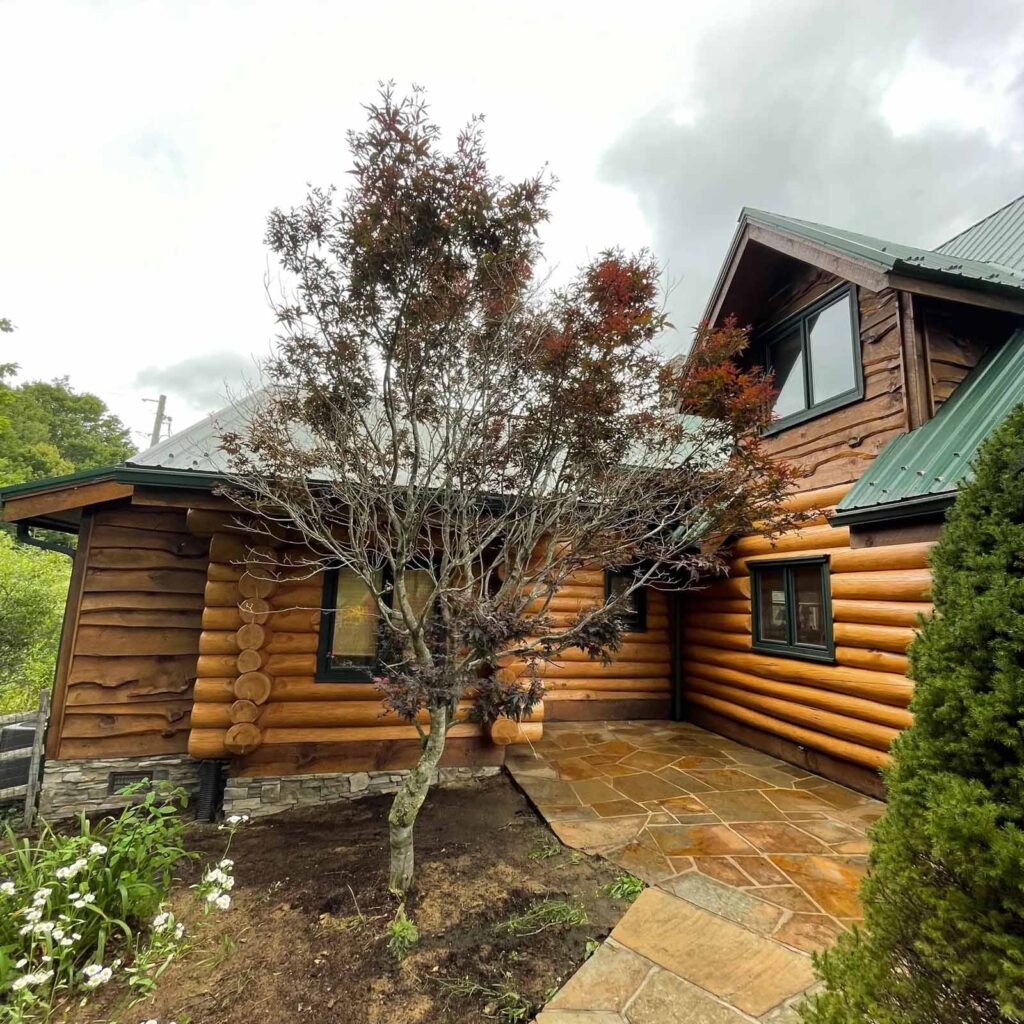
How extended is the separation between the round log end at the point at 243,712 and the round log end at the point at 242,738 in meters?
0.04

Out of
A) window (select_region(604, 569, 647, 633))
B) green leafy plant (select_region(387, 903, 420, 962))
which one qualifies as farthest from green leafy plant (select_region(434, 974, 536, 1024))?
window (select_region(604, 569, 647, 633))

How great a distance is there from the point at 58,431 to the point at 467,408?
32789 mm

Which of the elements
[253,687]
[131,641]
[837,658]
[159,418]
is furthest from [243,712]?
[159,418]

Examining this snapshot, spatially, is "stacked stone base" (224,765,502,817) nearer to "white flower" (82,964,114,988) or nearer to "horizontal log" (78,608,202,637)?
"horizontal log" (78,608,202,637)

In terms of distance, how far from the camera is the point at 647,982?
2.29 metres

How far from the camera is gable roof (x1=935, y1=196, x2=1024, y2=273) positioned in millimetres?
6102

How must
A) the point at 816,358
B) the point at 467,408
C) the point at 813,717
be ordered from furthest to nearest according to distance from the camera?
the point at 816,358 → the point at 813,717 → the point at 467,408

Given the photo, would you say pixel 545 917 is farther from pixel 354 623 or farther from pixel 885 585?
pixel 885 585

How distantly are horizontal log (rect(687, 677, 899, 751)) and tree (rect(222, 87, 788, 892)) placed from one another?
2.32 meters

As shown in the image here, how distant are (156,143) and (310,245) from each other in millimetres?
7684

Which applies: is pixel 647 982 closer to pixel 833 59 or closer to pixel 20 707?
pixel 20 707

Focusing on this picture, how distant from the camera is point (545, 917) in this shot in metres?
2.76

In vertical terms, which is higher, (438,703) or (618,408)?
(618,408)

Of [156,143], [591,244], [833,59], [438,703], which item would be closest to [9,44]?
[156,143]
